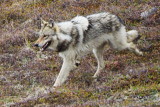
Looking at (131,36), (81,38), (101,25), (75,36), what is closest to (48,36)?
(75,36)

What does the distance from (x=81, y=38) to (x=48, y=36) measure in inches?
42.6

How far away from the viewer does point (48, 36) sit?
33.7 ft

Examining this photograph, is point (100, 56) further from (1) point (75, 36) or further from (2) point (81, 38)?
(1) point (75, 36)

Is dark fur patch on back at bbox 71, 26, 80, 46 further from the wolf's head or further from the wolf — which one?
the wolf's head

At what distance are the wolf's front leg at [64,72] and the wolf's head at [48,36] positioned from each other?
628 millimetres

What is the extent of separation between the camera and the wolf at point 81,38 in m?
10.3

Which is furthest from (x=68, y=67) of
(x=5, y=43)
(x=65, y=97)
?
(x=5, y=43)

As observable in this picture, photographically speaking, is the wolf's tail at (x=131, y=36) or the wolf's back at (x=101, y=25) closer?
the wolf's back at (x=101, y=25)

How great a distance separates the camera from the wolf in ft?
33.8

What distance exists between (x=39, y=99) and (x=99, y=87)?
1614 millimetres

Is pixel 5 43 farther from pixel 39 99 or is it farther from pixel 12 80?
pixel 39 99

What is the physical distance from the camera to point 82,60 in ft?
40.8

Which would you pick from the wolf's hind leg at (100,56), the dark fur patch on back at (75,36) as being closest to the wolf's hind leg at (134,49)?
the wolf's hind leg at (100,56)

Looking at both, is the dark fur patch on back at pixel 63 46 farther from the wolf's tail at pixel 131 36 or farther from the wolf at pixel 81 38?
the wolf's tail at pixel 131 36
